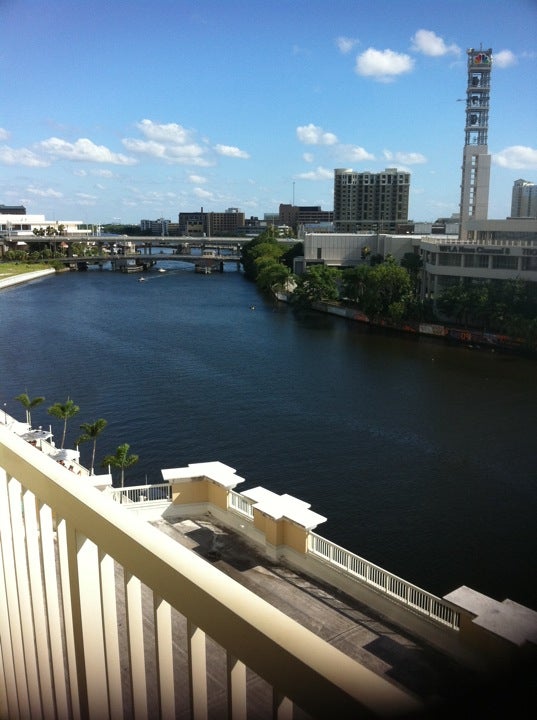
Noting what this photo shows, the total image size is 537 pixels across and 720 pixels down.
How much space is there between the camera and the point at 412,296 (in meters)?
10.5

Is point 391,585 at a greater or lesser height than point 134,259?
lesser

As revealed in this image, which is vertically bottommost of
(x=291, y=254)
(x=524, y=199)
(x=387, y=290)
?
(x=387, y=290)

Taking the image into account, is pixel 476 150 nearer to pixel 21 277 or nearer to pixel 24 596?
pixel 21 277

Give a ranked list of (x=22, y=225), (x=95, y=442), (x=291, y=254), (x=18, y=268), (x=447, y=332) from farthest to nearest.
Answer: (x=22, y=225)
(x=18, y=268)
(x=291, y=254)
(x=447, y=332)
(x=95, y=442)

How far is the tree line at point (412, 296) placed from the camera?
8.79 meters

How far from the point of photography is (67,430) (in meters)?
5.41

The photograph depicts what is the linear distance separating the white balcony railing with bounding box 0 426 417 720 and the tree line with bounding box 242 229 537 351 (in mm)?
8578

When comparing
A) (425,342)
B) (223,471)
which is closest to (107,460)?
(223,471)

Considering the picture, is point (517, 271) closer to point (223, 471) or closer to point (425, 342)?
point (425, 342)

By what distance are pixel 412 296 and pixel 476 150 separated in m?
5.12

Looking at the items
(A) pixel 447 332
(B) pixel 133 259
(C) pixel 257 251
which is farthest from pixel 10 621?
(B) pixel 133 259

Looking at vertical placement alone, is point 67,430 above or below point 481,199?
below

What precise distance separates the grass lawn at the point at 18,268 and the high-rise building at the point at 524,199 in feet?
42.4

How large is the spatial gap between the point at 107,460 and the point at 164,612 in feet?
12.5
